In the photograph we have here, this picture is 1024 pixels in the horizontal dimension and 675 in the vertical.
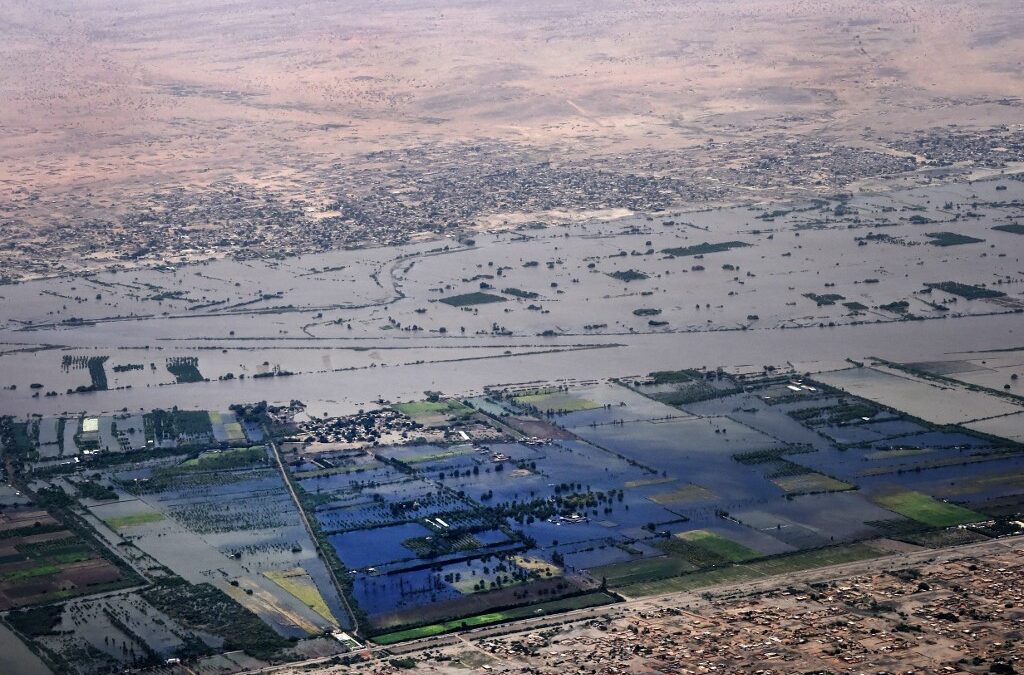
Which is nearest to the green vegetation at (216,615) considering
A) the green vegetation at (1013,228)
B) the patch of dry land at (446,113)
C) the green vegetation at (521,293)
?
the green vegetation at (521,293)

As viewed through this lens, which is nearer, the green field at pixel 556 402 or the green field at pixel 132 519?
the green field at pixel 132 519

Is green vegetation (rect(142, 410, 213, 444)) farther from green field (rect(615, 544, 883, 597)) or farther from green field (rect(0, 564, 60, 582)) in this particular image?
green field (rect(615, 544, 883, 597))

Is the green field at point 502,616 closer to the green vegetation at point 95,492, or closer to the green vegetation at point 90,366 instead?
the green vegetation at point 95,492

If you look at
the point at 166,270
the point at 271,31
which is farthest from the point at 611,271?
the point at 271,31

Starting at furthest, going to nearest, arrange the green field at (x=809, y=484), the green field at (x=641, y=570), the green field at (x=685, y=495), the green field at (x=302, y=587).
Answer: the green field at (x=809, y=484) < the green field at (x=685, y=495) < the green field at (x=641, y=570) < the green field at (x=302, y=587)

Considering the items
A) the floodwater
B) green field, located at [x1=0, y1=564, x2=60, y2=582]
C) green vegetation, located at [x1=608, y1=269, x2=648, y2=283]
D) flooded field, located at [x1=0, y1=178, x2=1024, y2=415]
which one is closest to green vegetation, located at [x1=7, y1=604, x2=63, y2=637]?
the floodwater

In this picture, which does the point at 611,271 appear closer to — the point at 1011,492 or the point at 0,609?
the point at 1011,492

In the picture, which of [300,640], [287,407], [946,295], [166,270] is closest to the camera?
[300,640]
